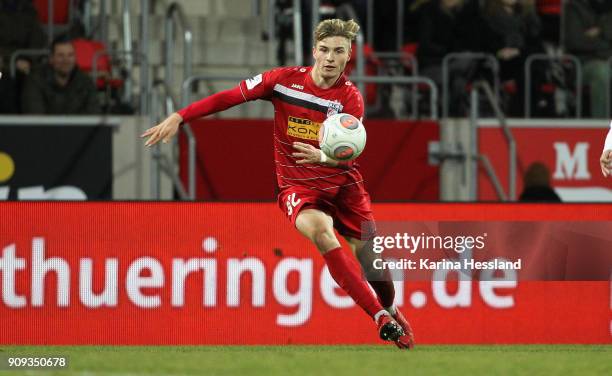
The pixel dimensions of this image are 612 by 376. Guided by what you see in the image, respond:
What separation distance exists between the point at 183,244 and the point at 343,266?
5.45 feet

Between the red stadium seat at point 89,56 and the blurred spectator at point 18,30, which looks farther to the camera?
the blurred spectator at point 18,30

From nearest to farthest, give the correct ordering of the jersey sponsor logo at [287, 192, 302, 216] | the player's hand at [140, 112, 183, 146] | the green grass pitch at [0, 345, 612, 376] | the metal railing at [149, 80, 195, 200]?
the green grass pitch at [0, 345, 612, 376] → the player's hand at [140, 112, 183, 146] → the jersey sponsor logo at [287, 192, 302, 216] → the metal railing at [149, 80, 195, 200]

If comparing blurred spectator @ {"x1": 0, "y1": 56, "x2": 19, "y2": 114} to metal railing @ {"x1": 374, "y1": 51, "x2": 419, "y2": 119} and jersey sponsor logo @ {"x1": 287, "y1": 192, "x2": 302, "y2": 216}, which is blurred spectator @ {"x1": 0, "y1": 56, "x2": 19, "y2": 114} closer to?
metal railing @ {"x1": 374, "y1": 51, "x2": 419, "y2": 119}

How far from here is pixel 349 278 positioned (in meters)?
9.43

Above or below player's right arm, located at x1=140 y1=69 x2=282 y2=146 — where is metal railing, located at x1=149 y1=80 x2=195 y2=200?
below

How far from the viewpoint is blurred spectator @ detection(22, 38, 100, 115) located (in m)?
13.9

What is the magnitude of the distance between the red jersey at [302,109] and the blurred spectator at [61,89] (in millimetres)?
4491

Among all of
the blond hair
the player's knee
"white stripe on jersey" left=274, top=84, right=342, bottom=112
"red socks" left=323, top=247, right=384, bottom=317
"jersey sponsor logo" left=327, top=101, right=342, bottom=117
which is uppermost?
the blond hair

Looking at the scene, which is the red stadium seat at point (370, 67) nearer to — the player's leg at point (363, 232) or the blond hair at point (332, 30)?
the player's leg at point (363, 232)

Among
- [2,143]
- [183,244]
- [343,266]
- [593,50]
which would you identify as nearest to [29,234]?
[183,244]

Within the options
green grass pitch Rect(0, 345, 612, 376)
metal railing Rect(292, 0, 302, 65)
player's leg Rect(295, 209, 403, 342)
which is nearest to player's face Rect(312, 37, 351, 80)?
player's leg Rect(295, 209, 403, 342)

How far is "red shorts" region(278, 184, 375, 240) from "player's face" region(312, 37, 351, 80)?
78 cm

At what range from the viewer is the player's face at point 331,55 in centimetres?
955
